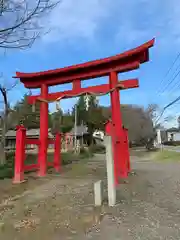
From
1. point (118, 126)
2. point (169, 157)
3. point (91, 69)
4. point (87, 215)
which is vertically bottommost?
point (87, 215)

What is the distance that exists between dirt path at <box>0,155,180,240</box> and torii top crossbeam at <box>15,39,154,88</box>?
4409mm

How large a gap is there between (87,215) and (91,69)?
6415mm

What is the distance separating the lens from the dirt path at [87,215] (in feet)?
14.1

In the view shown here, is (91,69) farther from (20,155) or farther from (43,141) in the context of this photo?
(20,155)

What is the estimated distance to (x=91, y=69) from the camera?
410 inches

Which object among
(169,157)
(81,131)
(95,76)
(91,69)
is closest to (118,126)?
(95,76)

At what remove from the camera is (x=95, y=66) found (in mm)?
10258

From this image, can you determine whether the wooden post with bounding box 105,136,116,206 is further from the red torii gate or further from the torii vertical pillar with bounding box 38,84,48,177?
the torii vertical pillar with bounding box 38,84,48,177

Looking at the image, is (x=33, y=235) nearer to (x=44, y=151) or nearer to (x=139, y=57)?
(x=44, y=151)

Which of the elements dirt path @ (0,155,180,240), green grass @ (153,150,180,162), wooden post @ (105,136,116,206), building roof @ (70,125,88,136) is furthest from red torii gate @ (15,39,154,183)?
building roof @ (70,125,88,136)

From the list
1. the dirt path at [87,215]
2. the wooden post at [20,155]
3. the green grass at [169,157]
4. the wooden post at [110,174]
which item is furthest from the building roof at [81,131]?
the wooden post at [110,174]

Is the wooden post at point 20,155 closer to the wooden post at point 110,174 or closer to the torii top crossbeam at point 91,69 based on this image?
the torii top crossbeam at point 91,69

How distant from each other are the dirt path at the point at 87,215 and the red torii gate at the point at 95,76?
233 centimetres

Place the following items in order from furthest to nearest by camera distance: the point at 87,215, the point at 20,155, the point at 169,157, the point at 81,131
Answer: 1. the point at 81,131
2. the point at 169,157
3. the point at 20,155
4. the point at 87,215
